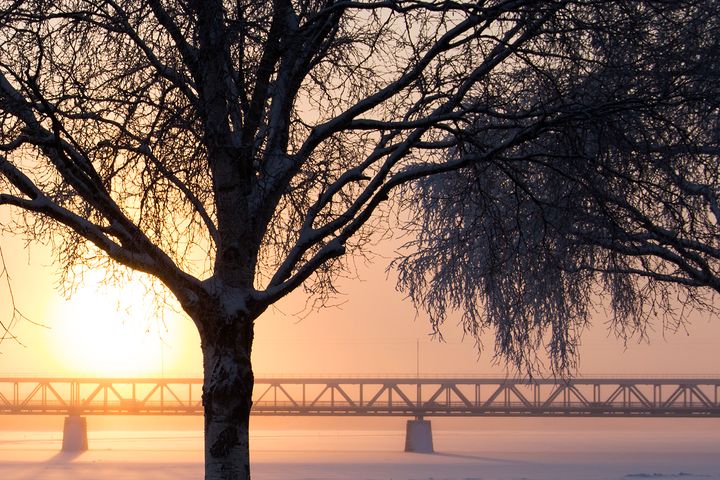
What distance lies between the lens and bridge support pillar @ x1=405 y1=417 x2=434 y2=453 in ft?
205

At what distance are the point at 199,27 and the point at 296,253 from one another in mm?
2096

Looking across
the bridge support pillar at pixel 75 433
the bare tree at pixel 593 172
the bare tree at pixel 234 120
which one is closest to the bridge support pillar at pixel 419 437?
the bridge support pillar at pixel 75 433

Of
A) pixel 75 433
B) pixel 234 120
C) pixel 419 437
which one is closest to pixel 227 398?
pixel 234 120

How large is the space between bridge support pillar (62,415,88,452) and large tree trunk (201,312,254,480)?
58.7 meters

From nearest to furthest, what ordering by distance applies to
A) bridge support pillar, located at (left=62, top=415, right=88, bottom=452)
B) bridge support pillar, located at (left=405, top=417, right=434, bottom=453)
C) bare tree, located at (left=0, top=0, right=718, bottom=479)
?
1. bare tree, located at (left=0, top=0, right=718, bottom=479)
2. bridge support pillar, located at (left=405, top=417, right=434, bottom=453)
3. bridge support pillar, located at (left=62, top=415, right=88, bottom=452)

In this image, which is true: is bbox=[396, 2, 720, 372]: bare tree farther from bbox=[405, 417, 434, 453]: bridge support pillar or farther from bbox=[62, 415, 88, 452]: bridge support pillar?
bbox=[62, 415, 88, 452]: bridge support pillar

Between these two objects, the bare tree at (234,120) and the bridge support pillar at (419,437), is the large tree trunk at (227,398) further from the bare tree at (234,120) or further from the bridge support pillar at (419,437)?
the bridge support pillar at (419,437)

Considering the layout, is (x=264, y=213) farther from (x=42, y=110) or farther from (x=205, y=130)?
(x=42, y=110)

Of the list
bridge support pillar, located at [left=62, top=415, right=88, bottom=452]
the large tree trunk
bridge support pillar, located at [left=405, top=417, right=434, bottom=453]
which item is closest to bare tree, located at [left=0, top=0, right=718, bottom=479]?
the large tree trunk

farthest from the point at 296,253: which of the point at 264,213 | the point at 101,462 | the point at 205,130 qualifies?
the point at 101,462

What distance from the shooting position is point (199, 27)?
10570 mm

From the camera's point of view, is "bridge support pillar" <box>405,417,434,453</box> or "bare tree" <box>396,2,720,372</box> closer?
"bare tree" <box>396,2,720,372</box>

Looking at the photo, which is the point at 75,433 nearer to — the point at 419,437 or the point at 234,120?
the point at 419,437

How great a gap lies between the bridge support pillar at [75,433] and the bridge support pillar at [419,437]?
17.1m
